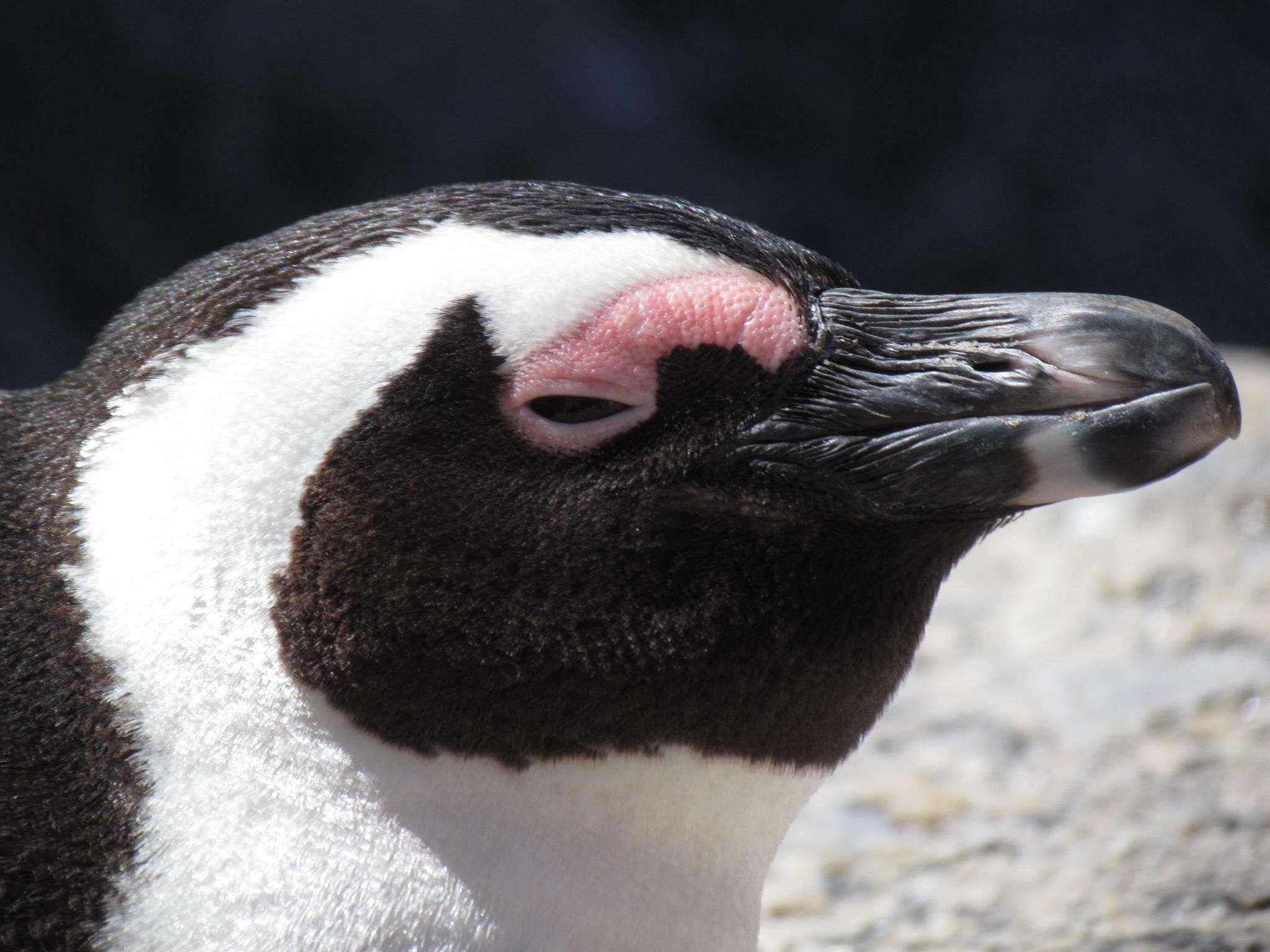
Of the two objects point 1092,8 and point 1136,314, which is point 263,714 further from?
Result: point 1092,8

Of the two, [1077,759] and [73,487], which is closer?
[73,487]

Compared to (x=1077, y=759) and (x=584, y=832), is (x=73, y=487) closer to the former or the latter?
(x=584, y=832)

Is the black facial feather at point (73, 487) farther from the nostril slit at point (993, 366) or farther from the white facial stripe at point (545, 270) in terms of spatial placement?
the nostril slit at point (993, 366)

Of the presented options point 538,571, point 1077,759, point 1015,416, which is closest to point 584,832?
point 538,571

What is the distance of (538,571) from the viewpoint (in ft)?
4.56

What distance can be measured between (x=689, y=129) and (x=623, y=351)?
17.6 ft

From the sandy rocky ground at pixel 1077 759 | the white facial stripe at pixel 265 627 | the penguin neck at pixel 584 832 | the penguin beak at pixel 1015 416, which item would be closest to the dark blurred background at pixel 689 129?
the sandy rocky ground at pixel 1077 759

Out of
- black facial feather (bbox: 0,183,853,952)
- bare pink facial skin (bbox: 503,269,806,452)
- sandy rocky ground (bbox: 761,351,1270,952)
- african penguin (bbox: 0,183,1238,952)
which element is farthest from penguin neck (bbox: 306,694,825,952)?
sandy rocky ground (bbox: 761,351,1270,952)

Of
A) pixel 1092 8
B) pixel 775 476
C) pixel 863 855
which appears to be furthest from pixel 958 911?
pixel 1092 8

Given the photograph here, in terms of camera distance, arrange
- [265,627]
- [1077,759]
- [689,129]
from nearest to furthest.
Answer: [265,627]
[1077,759]
[689,129]

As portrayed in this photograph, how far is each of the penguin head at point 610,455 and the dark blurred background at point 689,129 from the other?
4431 millimetres

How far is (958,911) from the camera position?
2.27 metres

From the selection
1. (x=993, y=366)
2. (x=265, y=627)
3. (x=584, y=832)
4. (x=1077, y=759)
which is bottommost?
(x=1077, y=759)

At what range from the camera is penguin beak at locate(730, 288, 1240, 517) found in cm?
139
